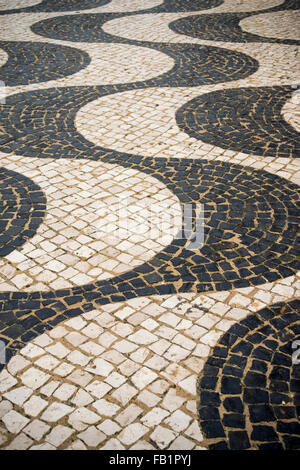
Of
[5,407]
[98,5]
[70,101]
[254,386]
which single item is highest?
[98,5]

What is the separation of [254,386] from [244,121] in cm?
545

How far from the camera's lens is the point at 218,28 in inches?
519

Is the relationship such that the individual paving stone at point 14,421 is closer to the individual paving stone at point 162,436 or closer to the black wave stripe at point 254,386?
the individual paving stone at point 162,436

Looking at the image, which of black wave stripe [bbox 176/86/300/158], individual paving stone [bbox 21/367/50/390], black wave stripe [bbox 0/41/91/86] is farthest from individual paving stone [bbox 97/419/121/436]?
black wave stripe [bbox 0/41/91/86]

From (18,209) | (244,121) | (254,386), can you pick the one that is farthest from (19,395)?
(244,121)

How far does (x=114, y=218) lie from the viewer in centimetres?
573

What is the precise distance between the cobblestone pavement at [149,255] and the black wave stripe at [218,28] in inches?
78.4

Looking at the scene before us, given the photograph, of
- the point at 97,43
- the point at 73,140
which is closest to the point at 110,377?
the point at 73,140

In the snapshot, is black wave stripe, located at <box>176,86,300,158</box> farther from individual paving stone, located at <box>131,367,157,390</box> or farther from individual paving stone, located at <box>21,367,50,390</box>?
individual paving stone, located at <box>21,367,50,390</box>

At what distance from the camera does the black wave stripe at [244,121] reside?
731 cm

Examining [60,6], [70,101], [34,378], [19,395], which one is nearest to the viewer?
[19,395]

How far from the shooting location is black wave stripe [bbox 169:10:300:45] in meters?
12.2

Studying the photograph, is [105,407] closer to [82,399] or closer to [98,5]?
[82,399]

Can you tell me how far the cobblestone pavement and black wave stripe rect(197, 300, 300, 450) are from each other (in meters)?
0.01
